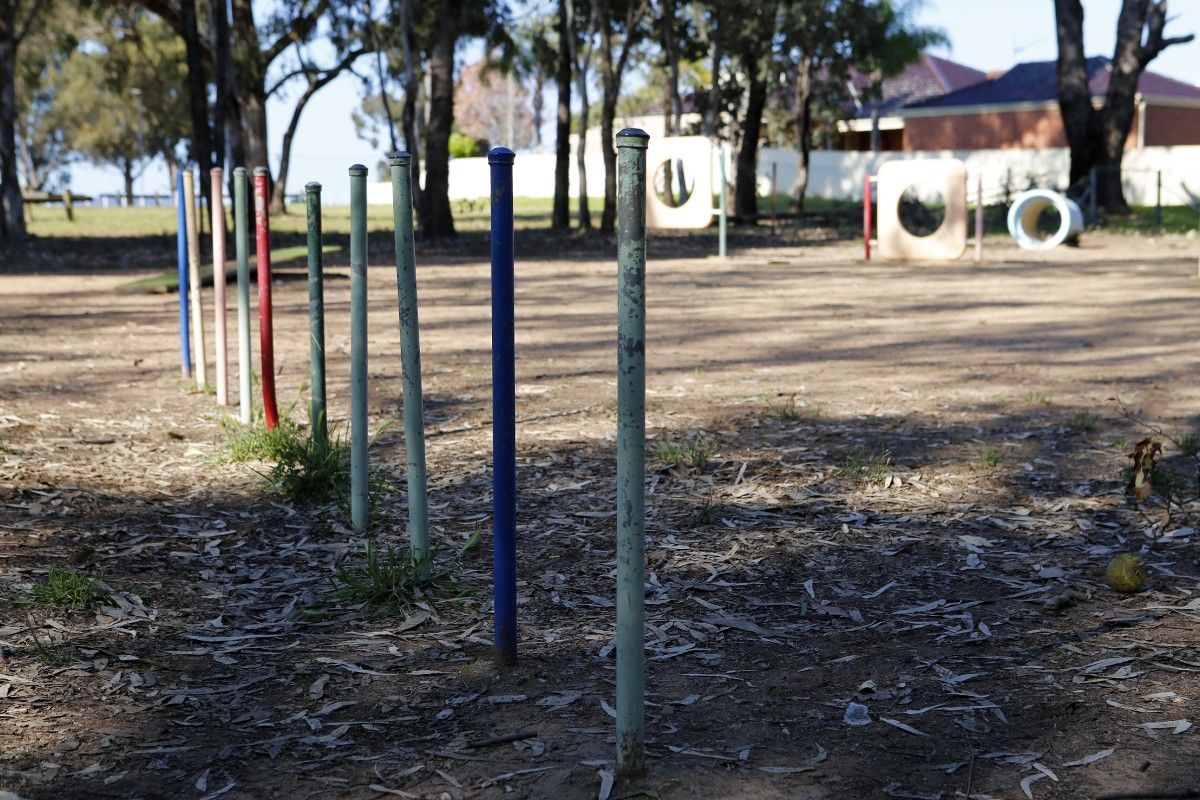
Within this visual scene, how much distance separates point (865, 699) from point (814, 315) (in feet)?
31.1

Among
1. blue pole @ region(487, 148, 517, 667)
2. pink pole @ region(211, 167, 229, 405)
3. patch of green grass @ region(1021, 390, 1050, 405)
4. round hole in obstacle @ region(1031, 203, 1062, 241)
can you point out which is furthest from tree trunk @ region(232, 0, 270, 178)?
blue pole @ region(487, 148, 517, 667)

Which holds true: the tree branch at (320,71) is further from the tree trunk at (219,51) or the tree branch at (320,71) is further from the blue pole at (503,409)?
the blue pole at (503,409)

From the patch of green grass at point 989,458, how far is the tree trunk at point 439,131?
18.3 m

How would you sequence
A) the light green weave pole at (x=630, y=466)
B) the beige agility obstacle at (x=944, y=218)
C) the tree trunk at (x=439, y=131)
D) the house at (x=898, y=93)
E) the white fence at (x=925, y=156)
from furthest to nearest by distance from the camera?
the house at (x=898, y=93) < the white fence at (x=925, y=156) < the tree trunk at (x=439, y=131) < the beige agility obstacle at (x=944, y=218) < the light green weave pole at (x=630, y=466)

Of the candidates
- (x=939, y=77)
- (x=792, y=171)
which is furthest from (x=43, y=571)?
(x=939, y=77)

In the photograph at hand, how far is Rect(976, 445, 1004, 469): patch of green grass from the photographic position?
579 centimetres

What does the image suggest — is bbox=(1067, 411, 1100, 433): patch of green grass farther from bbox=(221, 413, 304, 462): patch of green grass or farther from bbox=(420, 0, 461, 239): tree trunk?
bbox=(420, 0, 461, 239): tree trunk

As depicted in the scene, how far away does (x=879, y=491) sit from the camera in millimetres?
5395

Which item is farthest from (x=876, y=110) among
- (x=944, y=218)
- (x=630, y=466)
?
(x=630, y=466)

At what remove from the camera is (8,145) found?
90.2ft

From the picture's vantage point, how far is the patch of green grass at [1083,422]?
6652 millimetres

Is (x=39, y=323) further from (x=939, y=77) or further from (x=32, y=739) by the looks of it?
(x=939, y=77)

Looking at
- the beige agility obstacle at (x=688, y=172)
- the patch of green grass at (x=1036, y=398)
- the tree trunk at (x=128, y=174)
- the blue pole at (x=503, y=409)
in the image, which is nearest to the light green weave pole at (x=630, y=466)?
the blue pole at (x=503, y=409)

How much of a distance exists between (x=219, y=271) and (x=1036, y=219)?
21.7m
